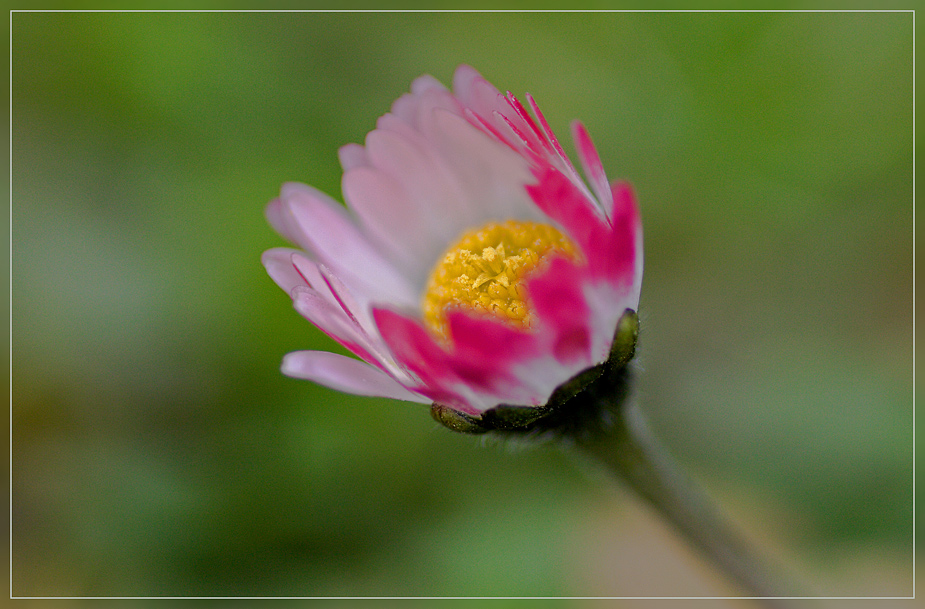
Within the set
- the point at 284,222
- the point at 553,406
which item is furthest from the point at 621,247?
the point at 284,222

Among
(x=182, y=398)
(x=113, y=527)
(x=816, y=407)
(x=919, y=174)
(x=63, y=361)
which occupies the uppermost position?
(x=919, y=174)

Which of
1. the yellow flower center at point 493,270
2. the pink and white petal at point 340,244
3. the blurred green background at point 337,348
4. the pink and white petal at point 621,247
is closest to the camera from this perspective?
the pink and white petal at point 621,247

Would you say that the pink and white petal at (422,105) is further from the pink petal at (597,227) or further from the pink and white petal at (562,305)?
the pink and white petal at (562,305)

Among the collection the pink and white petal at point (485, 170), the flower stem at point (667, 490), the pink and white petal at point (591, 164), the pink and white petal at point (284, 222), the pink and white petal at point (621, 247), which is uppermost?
the pink and white petal at point (485, 170)

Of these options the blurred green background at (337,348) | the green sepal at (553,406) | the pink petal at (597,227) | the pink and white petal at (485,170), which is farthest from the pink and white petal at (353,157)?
the blurred green background at (337,348)

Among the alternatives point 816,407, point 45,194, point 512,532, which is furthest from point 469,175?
point 45,194

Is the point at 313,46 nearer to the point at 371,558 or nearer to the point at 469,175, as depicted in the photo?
the point at 469,175
